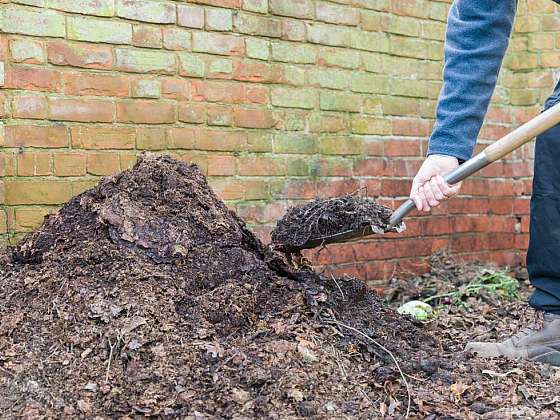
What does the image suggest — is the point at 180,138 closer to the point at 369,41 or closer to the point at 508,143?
the point at 369,41

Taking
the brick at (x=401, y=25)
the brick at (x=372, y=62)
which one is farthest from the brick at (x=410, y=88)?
the brick at (x=401, y=25)

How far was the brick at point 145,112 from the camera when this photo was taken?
333 cm

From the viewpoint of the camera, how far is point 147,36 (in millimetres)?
3379

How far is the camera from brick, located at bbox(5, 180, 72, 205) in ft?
9.95

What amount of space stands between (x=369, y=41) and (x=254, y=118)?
3.01 ft

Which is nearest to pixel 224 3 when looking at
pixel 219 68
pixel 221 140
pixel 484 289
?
pixel 219 68

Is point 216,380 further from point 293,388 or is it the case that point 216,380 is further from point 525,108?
point 525,108

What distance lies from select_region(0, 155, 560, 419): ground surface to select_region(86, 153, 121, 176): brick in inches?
18.5

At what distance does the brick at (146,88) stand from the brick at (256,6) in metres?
0.62

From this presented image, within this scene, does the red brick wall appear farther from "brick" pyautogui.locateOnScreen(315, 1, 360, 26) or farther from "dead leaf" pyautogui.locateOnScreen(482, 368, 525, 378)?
"dead leaf" pyautogui.locateOnScreen(482, 368, 525, 378)

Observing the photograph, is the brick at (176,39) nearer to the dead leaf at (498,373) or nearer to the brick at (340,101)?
the brick at (340,101)

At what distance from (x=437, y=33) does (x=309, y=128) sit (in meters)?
1.16

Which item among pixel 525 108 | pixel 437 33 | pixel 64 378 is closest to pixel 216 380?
pixel 64 378

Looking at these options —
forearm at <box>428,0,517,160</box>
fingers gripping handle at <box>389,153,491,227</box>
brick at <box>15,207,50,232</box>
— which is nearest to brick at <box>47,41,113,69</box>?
brick at <box>15,207,50,232</box>
